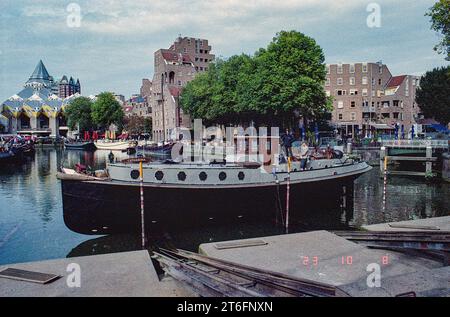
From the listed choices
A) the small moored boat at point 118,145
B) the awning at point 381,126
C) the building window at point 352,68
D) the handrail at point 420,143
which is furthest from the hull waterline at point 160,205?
the awning at point 381,126

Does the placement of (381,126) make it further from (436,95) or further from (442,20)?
(442,20)

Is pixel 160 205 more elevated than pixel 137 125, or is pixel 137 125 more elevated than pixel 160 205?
pixel 137 125

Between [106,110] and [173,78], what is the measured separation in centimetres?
2459

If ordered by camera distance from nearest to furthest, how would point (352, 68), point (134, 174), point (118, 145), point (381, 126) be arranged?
point (134, 174), point (352, 68), point (381, 126), point (118, 145)

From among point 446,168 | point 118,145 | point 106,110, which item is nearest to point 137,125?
point 106,110

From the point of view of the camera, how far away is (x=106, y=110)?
111 m

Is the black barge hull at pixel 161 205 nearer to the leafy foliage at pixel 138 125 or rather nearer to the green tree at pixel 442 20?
the green tree at pixel 442 20

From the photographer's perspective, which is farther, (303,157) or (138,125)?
(138,125)

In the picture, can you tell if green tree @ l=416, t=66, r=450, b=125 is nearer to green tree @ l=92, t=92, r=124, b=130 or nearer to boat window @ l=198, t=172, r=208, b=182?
boat window @ l=198, t=172, r=208, b=182

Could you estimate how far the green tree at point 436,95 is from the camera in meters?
73.3

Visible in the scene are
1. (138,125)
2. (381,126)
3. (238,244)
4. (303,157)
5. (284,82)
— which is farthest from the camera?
(138,125)

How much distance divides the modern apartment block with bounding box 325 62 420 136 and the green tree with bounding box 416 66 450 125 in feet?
25.1

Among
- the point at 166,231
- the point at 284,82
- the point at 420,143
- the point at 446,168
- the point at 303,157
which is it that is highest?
the point at 284,82
